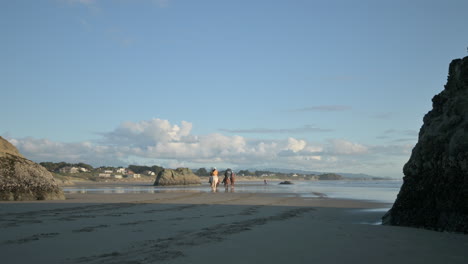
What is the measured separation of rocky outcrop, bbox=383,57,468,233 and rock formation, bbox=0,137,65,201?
49.5ft

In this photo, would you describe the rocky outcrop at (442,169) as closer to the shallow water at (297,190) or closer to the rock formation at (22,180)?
the shallow water at (297,190)

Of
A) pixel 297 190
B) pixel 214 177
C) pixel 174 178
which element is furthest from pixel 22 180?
pixel 174 178

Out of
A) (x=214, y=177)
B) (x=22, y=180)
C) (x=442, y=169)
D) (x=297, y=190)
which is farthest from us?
(x=297, y=190)

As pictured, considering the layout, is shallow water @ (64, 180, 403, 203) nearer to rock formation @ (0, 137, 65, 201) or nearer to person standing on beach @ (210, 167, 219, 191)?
person standing on beach @ (210, 167, 219, 191)

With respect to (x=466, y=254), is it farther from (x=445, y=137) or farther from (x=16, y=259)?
(x=16, y=259)

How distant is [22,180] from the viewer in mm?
17312

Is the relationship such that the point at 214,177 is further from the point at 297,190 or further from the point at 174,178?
the point at 174,178

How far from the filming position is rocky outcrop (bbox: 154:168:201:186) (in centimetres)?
4764

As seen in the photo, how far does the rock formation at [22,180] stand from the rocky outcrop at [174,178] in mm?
29126

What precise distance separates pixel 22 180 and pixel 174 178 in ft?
102

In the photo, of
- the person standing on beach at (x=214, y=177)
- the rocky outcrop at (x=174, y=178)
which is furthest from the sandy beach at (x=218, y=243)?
the rocky outcrop at (x=174, y=178)

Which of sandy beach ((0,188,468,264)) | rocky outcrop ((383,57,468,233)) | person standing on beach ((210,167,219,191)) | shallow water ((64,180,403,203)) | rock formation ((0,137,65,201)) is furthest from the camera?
person standing on beach ((210,167,219,191))

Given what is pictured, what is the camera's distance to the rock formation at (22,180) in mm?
16672

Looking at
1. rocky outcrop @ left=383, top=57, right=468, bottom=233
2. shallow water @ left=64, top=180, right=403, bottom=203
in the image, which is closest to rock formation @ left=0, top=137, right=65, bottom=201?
shallow water @ left=64, top=180, right=403, bottom=203
